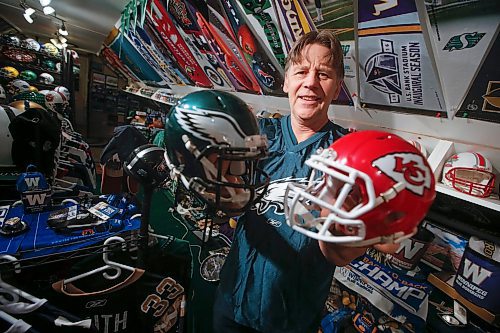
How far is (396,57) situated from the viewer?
124 centimetres

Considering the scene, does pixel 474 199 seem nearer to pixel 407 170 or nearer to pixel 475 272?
pixel 475 272

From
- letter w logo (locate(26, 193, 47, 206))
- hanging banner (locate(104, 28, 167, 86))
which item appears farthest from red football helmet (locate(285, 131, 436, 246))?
hanging banner (locate(104, 28, 167, 86))

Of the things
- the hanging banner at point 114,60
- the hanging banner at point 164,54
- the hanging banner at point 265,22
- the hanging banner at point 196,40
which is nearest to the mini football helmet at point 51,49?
the hanging banner at point 114,60

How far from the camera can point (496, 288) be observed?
3.33ft

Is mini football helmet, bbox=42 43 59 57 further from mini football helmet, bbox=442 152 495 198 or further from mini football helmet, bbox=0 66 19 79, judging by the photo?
mini football helmet, bbox=442 152 495 198

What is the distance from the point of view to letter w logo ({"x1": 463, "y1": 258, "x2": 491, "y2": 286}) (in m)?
1.06

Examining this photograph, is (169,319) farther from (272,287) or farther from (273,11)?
(273,11)

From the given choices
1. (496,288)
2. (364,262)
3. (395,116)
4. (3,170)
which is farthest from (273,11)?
(3,170)

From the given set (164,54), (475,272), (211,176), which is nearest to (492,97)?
(475,272)

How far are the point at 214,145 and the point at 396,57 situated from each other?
111cm

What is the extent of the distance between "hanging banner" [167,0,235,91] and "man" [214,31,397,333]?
1796mm

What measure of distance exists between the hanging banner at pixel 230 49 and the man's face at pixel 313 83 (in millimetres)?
1412

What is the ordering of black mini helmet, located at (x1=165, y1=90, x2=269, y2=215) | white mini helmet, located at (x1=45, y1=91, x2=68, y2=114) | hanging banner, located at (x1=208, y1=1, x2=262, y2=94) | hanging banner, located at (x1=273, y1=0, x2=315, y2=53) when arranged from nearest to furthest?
black mini helmet, located at (x1=165, y1=90, x2=269, y2=215)
hanging banner, located at (x1=273, y1=0, x2=315, y2=53)
hanging banner, located at (x1=208, y1=1, x2=262, y2=94)
white mini helmet, located at (x1=45, y1=91, x2=68, y2=114)

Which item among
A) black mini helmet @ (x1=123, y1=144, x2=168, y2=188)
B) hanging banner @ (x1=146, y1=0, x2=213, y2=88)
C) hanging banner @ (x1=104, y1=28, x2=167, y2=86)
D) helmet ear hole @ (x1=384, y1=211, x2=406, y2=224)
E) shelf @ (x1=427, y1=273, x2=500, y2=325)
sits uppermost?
hanging banner @ (x1=104, y1=28, x2=167, y2=86)
